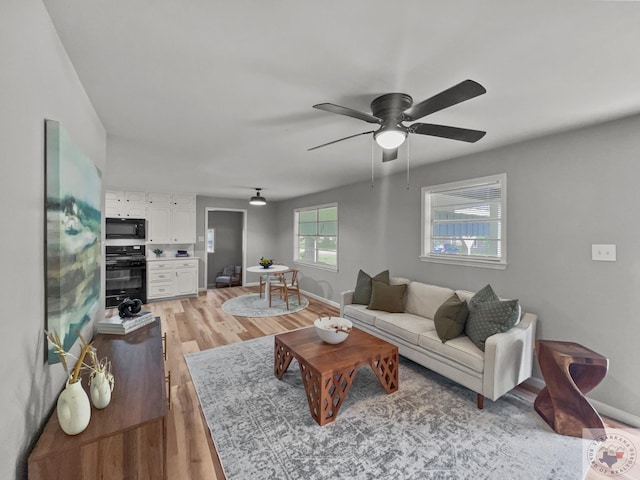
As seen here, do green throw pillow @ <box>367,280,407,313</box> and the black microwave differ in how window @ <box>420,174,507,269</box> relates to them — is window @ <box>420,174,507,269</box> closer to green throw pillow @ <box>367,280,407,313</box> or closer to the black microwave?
green throw pillow @ <box>367,280,407,313</box>

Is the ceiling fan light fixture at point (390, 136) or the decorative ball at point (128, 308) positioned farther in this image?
the decorative ball at point (128, 308)

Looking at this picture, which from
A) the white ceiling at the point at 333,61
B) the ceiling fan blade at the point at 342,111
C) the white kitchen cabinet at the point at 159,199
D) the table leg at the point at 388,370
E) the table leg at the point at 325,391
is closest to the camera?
the white ceiling at the point at 333,61

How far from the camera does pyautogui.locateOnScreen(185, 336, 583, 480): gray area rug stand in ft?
5.68

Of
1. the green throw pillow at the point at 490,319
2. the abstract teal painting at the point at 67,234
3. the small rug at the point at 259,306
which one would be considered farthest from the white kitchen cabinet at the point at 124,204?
the green throw pillow at the point at 490,319

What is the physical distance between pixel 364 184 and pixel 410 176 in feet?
3.29

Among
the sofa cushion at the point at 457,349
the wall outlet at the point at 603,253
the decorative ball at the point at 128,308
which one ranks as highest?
the wall outlet at the point at 603,253

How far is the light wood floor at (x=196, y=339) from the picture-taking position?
182cm

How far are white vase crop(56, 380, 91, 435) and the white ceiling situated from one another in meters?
1.58

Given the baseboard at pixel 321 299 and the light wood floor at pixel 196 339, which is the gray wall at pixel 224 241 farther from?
the baseboard at pixel 321 299

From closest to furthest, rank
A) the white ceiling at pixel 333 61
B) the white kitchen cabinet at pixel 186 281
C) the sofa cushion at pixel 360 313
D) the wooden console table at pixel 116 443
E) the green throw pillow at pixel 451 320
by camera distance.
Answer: the wooden console table at pixel 116 443
the white ceiling at pixel 333 61
the green throw pillow at pixel 451 320
the sofa cushion at pixel 360 313
the white kitchen cabinet at pixel 186 281

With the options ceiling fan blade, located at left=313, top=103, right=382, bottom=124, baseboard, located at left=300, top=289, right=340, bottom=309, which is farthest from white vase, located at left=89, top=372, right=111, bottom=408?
baseboard, located at left=300, top=289, right=340, bottom=309

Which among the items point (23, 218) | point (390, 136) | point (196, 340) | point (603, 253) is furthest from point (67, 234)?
point (603, 253)

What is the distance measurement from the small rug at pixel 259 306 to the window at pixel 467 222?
2.74 metres

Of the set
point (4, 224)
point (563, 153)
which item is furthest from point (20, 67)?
point (563, 153)
